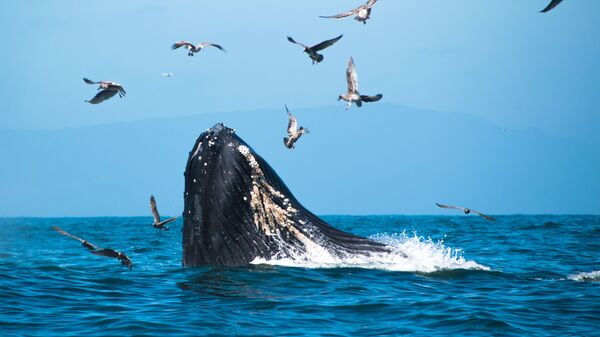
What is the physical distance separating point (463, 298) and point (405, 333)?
2360 mm

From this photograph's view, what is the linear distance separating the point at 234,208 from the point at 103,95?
5.34 m

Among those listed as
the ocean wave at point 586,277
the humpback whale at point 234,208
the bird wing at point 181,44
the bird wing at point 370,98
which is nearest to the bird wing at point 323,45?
the bird wing at point 370,98

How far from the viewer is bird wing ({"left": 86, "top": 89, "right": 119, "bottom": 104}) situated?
52.6 ft

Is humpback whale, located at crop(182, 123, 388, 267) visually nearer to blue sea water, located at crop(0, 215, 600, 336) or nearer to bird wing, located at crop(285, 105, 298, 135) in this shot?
blue sea water, located at crop(0, 215, 600, 336)

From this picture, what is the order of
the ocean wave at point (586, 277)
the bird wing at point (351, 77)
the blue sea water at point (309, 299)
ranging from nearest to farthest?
the blue sea water at point (309, 299), the ocean wave at point (586, 277), the bird wing at point (351, 77)

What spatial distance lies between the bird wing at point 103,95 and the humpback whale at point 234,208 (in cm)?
437

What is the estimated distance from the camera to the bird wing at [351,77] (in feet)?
57.2

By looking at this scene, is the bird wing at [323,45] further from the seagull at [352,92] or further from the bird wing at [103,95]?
the bird wing at [103,95]

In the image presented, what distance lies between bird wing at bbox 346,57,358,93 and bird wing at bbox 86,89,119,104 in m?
4.44

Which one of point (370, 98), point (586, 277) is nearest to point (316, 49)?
point (370, 98)

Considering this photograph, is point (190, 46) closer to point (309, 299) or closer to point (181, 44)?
point (181, 44)

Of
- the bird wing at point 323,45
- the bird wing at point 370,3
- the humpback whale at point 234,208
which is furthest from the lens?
the bird wing at point 370,3

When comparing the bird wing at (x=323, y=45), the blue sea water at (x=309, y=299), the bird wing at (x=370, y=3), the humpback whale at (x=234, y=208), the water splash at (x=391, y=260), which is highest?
the bird wing at (x=370, y=3)

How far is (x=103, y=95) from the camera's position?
16312mm
